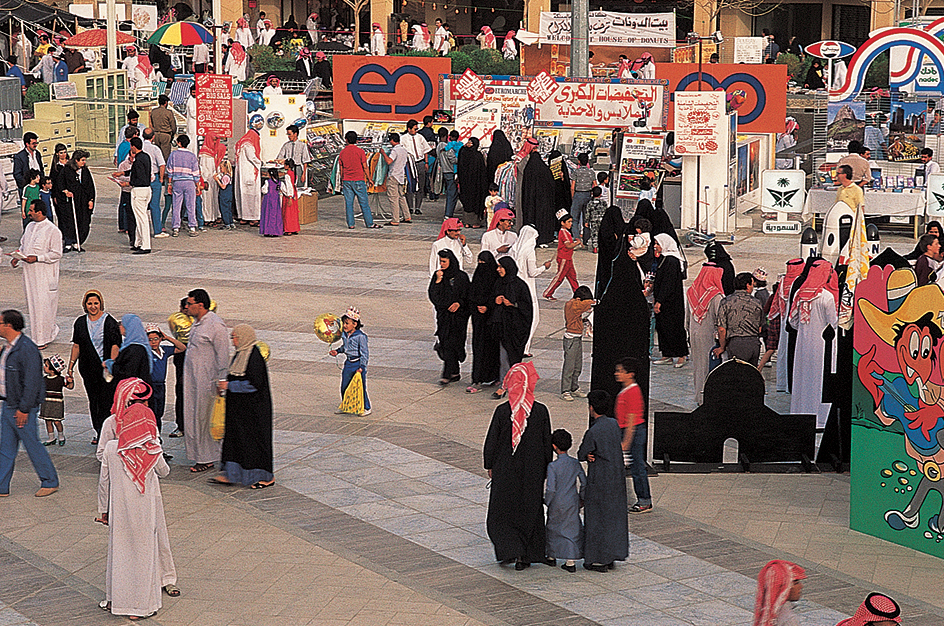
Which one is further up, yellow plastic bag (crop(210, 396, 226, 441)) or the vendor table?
the vendor table

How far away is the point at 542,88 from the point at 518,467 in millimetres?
13979

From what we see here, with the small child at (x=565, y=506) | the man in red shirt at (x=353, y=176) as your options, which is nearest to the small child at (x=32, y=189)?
the man in red shirt at (x=353, y=176)

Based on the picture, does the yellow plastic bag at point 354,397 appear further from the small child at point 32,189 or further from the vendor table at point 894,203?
the vendor table at point 894,203

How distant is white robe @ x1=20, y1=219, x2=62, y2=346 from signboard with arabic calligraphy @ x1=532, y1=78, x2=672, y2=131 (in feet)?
33.1

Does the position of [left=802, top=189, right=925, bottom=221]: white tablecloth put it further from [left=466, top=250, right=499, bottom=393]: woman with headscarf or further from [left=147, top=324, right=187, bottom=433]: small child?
[left=147, top=324, right=187, bottom=433]: small child

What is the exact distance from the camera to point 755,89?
22.1 m

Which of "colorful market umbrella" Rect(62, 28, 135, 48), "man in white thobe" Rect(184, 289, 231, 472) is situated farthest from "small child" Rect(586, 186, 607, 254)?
"colorful market umbrella" Rect(62, 28, 135, 48)

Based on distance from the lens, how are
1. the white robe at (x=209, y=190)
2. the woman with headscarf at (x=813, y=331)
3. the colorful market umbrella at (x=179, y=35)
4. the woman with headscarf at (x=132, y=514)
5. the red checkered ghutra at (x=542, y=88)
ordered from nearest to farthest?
the woman with headscarf at (x=132, y=514)
the woman with headscarf at (x=813, y=331)
the white robe at (x=209, y=190)
the red checkered ghutra at (x=542, y=88)
the colorful market umbrella at (x=179, y=35)

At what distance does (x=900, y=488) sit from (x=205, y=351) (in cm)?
509

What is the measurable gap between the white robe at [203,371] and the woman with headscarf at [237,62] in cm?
2354

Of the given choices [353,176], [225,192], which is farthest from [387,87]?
[225,192]

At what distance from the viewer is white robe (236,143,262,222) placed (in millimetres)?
19781

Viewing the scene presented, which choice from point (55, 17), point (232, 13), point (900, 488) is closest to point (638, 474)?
point (900, 488)

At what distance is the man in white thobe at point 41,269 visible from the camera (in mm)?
13312
